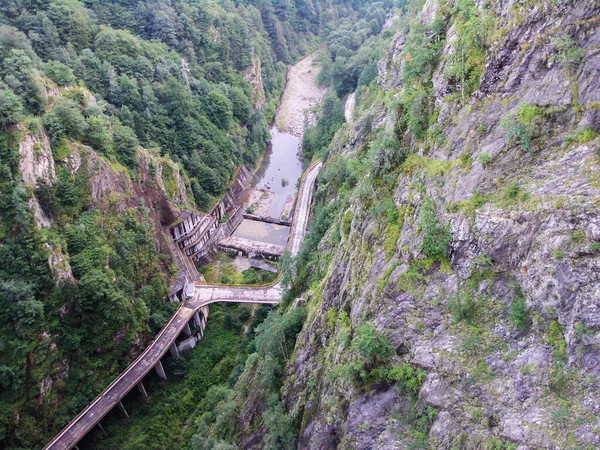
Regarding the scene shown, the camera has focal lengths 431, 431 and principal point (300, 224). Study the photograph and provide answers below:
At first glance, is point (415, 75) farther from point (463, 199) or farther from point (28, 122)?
point (28, 122)

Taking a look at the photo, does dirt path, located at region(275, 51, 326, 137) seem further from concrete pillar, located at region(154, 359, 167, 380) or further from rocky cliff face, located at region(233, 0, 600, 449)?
rocky cliff face, located at region(233, 0, 600, 449)

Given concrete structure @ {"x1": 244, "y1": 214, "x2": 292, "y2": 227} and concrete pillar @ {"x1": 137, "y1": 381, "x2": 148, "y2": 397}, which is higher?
concrete structure @ {"x1": 244, "y1": 214, "x2": 292, "y2": 227}

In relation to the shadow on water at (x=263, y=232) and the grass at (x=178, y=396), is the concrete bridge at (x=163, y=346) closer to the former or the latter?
the grass at (x=178, y=396)

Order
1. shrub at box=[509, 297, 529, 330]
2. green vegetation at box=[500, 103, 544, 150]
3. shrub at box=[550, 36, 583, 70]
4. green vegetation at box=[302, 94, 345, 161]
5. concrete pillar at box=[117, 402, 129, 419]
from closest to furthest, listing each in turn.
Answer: shrub at box=[509, 297, 529, 330]
shrub at box=[550, 36, 583, 70]
green vegetation at box=[500, 103, 544, 150]
concrete pillar at box=[117, 402, 129, 419]
green vegetation at box=[302, 94, 345, 161]

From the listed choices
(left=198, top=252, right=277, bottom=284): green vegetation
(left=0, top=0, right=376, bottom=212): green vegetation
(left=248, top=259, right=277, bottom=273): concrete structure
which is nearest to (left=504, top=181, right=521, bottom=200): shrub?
(left=198, top=252, right=277, bottom=284): green vegetation

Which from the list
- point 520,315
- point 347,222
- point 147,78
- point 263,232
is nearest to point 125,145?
point 147,78

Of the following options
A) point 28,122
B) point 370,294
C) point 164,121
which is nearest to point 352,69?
point 164,121

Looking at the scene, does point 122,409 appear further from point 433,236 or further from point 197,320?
point 433,236
